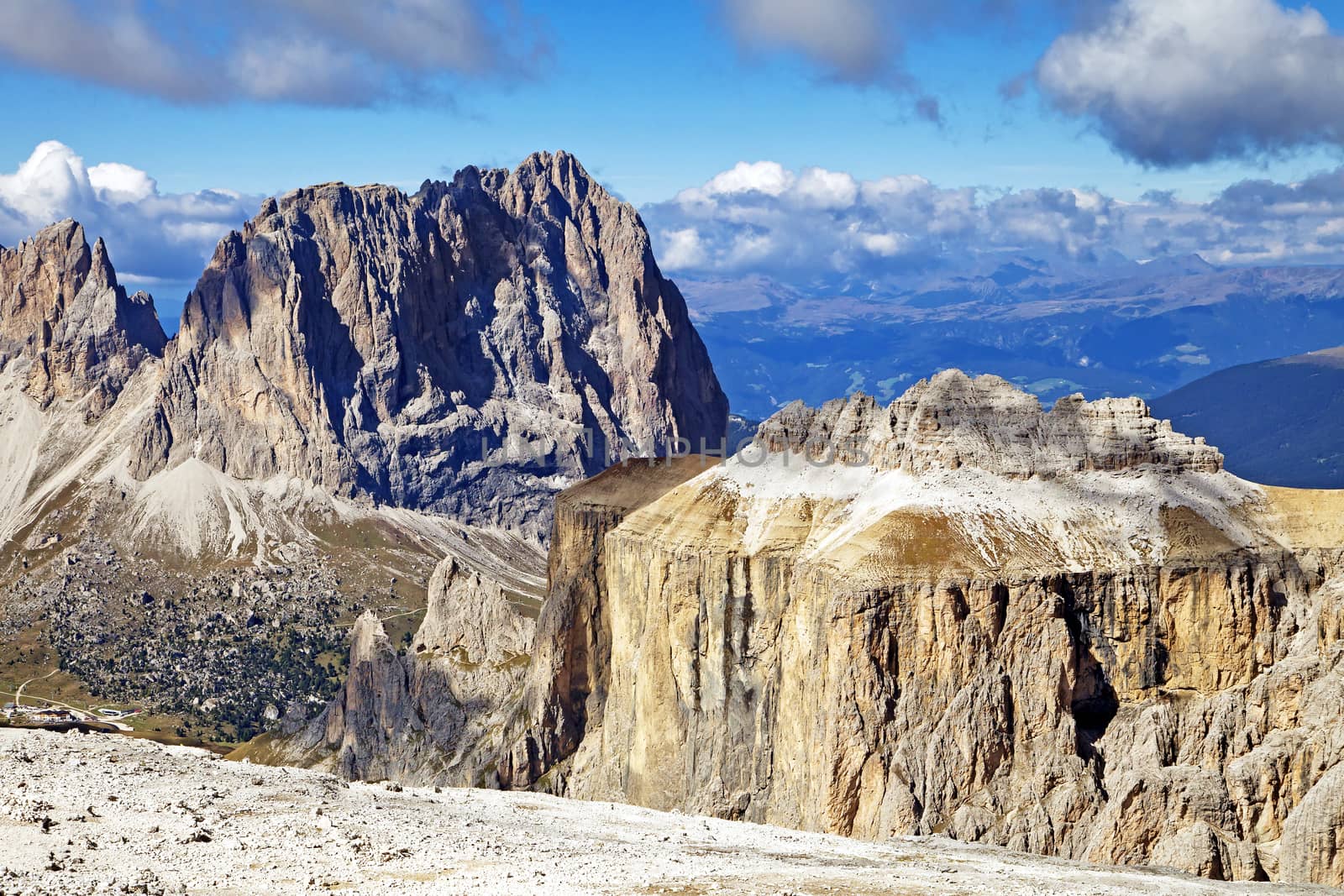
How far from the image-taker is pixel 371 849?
6619 cm

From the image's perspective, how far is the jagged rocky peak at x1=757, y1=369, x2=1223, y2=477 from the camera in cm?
10781

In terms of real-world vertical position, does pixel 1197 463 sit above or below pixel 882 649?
above

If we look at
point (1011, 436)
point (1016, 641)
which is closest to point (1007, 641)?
point (1016, 641)

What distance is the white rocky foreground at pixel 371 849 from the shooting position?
61062mm

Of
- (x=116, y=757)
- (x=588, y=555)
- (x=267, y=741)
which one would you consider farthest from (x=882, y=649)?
(x=267, y=741)

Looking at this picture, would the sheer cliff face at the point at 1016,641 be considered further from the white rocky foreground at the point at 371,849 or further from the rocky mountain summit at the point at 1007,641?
the white rocky foreground at the point at 371,849

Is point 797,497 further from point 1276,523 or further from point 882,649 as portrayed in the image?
point 1276,523

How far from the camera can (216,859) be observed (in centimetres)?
6272

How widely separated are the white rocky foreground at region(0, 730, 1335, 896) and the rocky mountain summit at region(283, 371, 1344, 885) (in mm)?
11683

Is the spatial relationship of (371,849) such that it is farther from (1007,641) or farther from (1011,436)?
(1011,436)

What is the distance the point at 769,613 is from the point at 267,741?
339 ft

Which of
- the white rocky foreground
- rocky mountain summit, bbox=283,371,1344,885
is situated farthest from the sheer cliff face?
the white rocky foreground

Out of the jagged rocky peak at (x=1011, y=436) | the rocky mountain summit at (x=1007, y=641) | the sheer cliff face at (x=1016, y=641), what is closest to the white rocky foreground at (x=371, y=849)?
the sheer cliff face at (x=1016, y=641)

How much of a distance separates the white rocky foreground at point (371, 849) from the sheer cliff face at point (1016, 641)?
11.5m
